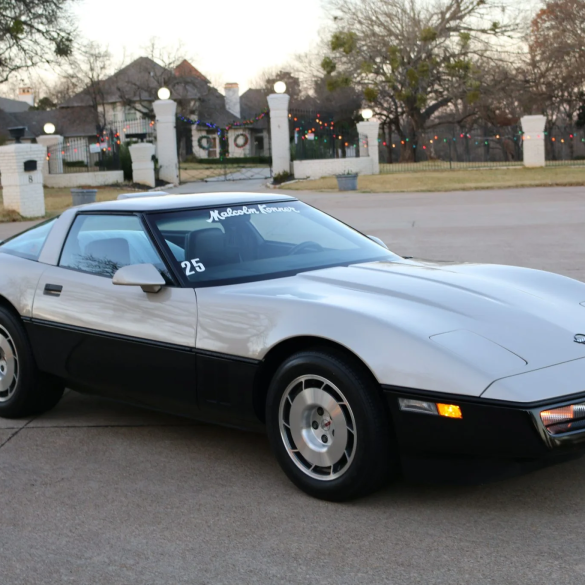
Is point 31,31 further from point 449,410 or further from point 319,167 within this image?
point 449,410

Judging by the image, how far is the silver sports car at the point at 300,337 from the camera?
346 centimetres

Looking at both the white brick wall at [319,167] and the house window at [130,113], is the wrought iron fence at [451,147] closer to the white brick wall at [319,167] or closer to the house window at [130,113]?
the white brick wall at [319,167]

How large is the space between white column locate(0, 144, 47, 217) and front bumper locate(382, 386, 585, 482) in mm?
22162

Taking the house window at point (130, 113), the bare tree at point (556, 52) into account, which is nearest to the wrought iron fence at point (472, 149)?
the bare tree at point (556, 52)

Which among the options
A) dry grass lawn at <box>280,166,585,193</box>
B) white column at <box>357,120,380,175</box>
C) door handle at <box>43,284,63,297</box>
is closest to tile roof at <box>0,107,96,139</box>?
white column at <box>357,120,380,175</box>

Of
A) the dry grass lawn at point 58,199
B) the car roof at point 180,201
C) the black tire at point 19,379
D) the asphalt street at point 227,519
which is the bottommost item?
the asphalt street at point 227,519

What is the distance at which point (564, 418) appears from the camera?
3387mm

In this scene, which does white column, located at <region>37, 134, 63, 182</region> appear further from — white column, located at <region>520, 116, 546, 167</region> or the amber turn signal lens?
the amber turn signal lens

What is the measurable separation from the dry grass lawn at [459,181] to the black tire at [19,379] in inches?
931

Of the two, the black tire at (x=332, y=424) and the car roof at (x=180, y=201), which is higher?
the car roof at (x=180, y=201)

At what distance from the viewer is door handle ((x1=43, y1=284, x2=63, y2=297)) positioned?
16.9 ft

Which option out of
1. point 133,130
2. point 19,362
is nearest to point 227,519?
point 19,362

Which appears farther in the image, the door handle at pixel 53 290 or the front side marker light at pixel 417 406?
the door handle at pixel 53 290

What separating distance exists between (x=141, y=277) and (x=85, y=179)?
108 ft
